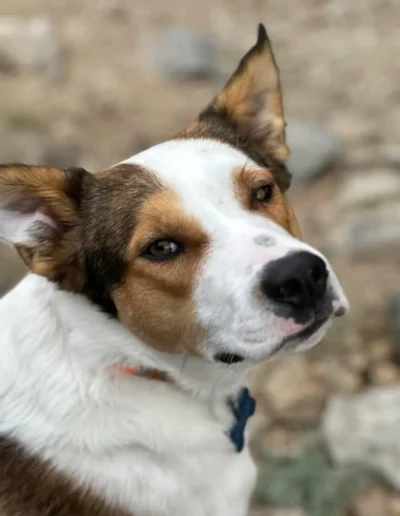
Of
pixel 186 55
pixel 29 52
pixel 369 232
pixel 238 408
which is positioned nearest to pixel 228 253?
pixel 238 408

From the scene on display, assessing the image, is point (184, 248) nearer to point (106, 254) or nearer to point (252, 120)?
point (106, 254)

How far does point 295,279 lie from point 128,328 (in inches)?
30.5

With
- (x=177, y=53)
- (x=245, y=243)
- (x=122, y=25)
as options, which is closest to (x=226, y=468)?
(x=245, y=243)

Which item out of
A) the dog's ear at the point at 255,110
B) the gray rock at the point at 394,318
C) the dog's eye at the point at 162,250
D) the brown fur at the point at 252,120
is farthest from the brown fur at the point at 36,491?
the gray rock at the point at 394,318

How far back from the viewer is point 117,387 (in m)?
2.86

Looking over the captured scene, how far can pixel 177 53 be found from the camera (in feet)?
29.3

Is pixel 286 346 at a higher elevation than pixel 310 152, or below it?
higher

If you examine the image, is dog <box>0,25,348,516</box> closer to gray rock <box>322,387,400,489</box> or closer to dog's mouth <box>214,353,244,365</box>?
A: dog's mouth <box>214,353,244,365</box>

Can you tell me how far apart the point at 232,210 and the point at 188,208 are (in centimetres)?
17

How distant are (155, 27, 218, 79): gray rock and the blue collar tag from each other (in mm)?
6091

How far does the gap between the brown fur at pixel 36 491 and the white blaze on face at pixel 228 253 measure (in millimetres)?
757

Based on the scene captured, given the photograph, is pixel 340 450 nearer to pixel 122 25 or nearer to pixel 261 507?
pixel 261 507

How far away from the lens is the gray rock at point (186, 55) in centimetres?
870

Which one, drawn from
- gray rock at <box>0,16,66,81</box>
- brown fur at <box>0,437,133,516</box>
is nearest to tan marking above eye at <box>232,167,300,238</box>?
brown fur at <box>0,437,133,516</box>
